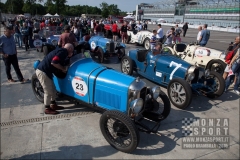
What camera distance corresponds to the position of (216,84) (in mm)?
5598

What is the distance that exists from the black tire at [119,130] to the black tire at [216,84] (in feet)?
11.1

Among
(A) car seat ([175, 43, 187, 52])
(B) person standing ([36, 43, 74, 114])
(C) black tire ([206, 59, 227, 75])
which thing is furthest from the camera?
(A) car seat ([175, 43, 187, 52])

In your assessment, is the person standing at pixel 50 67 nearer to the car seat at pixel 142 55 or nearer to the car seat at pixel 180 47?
the car seat at pixel 142 55

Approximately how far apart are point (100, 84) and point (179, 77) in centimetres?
274

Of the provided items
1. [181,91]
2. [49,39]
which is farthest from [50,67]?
[49,39]

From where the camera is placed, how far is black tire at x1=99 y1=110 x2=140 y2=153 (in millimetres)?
3102

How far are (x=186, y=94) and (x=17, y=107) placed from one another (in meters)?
4.31

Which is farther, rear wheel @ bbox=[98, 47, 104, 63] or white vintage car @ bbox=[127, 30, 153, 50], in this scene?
white vintage car @ bbox=[127, 30, 153, 50]

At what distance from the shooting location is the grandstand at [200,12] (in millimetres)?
53219

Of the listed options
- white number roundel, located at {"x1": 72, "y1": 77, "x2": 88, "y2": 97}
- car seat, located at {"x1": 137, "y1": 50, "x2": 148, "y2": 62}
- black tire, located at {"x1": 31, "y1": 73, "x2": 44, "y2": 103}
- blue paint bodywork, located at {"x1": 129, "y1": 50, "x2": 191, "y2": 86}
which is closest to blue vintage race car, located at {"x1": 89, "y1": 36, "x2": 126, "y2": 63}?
car seat, located at {"x1": 137, "y1": 50, "x2": 148, "y2": 62}

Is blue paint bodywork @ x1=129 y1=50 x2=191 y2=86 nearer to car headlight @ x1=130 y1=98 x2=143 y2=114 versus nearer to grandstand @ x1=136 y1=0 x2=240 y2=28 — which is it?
car headlight @ x1=130 y1=98 x2=143 y2=114

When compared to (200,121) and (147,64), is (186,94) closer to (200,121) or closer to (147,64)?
(200,121)

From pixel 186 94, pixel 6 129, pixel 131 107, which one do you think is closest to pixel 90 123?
pixel 131 107

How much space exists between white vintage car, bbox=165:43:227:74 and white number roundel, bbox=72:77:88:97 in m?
5.68
